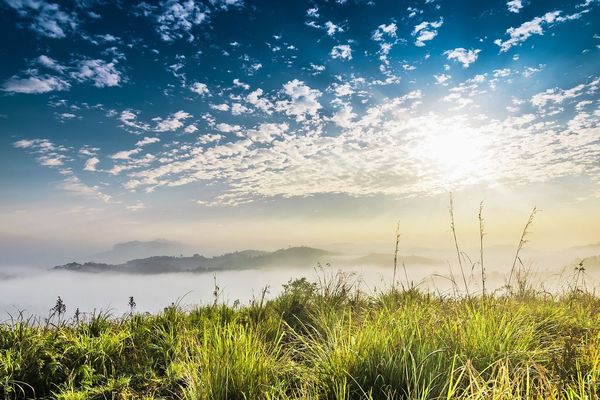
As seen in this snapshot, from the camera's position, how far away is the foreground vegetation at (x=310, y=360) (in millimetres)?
3744

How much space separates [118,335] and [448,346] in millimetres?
4188

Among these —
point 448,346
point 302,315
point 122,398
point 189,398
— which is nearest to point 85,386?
point 122,398

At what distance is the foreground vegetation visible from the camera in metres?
3.74

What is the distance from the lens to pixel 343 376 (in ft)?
12.7

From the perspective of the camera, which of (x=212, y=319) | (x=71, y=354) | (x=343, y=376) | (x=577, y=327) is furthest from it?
(x=212, y=319)

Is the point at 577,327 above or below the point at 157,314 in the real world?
below

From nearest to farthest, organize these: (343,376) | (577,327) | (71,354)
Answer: (343,376) < (71,354) < (577,327)

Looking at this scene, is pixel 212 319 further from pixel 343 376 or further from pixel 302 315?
pixel 343 376

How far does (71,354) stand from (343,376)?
345 cm

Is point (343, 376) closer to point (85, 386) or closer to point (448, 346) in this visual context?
point (448, 346)

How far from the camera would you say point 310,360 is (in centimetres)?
489

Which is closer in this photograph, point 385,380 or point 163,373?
point 385,380

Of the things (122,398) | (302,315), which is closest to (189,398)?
(122,398)

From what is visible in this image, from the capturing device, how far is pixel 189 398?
12.9 feet
